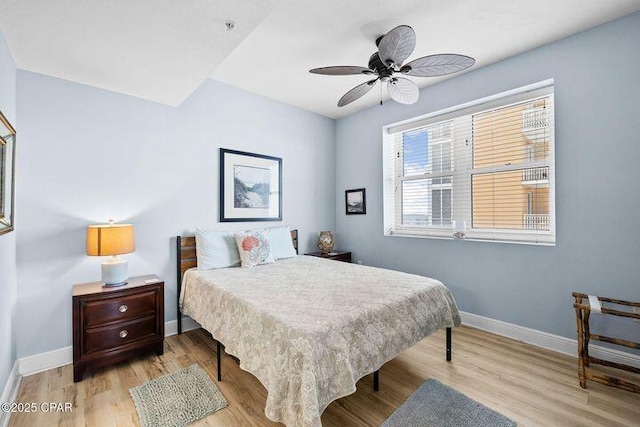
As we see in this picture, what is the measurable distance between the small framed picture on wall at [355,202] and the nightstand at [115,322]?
8.82 ft

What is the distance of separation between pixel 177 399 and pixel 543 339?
10.1 ft

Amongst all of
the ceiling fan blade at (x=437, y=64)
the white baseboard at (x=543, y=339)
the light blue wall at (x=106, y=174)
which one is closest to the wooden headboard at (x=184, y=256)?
the light blue wall at (x=106, y=174)

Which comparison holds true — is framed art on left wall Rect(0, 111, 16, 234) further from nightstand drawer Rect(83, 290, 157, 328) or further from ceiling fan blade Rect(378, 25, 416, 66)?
ceiling fan blade Rect(378, 25, 416, 66)

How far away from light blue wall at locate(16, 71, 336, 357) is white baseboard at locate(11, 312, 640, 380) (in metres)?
0.07

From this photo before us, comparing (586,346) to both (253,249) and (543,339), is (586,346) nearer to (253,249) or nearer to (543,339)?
(543,339)

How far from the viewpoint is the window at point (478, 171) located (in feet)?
8.86

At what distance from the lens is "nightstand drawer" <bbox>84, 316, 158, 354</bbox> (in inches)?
85.6

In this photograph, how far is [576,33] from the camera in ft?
7.78

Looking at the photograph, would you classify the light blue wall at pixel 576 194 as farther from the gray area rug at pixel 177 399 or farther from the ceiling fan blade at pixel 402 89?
the gray area rug at pixel 177 399

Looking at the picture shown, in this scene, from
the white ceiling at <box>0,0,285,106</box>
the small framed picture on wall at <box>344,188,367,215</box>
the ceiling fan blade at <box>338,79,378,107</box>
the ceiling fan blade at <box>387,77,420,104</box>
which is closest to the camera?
the white ceiling at <box>0,0,285,106</box>

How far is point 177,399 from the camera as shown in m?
1.89

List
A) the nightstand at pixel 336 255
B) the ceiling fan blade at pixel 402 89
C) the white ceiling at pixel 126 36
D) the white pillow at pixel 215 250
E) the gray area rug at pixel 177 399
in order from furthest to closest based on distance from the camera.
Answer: the nightstand at pixel 336 255
the white pillow at pixel 215 250
the ceiling fan blade at pixel 402 89
the gray area rug at pixel 177 399
the white ceiling at pixel 126 36

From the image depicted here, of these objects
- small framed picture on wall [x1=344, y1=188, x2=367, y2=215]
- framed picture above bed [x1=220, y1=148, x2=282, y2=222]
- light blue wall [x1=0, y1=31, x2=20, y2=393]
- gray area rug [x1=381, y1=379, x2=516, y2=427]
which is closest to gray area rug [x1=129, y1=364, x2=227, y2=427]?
light blue wall [x1=0, y1=31, x2=20, y2=393]

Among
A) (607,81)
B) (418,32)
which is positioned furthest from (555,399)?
(418,32)
